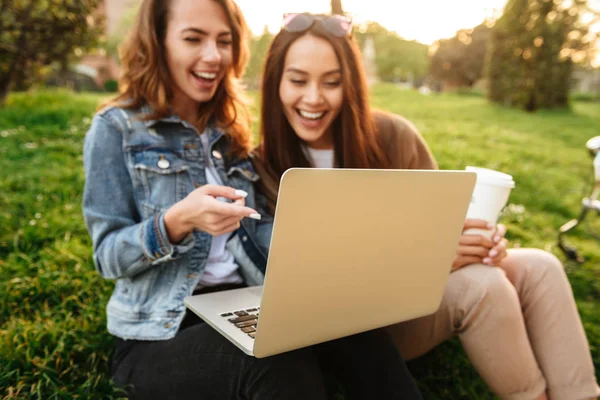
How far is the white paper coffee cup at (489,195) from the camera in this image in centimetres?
145

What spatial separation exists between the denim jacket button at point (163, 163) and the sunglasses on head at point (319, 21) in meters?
0.64

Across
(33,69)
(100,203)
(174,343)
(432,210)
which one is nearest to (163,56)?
(100,203)

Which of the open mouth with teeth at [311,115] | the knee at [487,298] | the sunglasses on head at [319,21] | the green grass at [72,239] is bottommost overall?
the green grass at [72,239]

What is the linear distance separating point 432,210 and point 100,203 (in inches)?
35.1

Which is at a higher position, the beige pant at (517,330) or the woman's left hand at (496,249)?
the woman's left hand at (496,249)

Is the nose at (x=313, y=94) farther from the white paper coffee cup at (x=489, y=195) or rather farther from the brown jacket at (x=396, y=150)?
the white paper coffee cup at (x=489, y=195)

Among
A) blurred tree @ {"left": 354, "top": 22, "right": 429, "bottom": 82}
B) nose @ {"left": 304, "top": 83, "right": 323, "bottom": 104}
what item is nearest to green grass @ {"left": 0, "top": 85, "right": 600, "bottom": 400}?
nose @ {"left": 304, "top": 83, "right": 323, "bottom": 104}

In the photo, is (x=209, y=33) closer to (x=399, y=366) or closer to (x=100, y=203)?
(x=100, y=203)

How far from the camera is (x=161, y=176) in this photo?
1502 mm

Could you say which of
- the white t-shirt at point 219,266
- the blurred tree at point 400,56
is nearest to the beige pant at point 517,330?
the white t-shirt at point 219,266

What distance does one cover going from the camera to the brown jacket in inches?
72.1

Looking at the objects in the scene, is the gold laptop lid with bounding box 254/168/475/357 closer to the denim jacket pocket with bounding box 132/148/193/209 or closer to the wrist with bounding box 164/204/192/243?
the wrist with bounding box 164/204/192/243

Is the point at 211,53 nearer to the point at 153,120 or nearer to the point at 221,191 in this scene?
the point at 153,120

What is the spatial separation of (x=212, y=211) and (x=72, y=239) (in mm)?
1755
